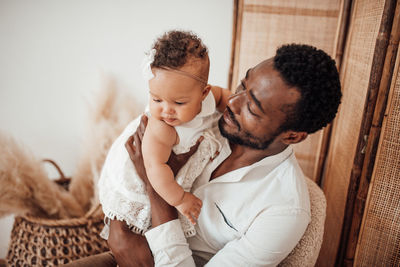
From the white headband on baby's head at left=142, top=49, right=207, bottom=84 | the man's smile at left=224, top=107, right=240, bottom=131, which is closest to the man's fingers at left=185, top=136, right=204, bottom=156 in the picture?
the man's smile at left=224, top=107, right=240, bottom=131

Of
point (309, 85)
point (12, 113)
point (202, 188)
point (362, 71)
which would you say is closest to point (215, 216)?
point (202, 188)

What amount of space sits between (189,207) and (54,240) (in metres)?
0.96

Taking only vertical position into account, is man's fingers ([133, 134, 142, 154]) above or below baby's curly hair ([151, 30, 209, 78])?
below

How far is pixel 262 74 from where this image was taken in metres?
1.04

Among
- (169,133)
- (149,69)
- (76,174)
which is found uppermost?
(149,69)

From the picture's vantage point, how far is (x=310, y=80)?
3.16 ft

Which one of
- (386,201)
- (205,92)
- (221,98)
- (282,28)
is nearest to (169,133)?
(205,92)

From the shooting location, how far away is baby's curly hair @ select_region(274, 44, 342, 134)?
96cm

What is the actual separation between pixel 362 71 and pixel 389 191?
561 mm

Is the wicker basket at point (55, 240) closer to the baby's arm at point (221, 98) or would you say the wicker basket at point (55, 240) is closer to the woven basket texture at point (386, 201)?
the baby's arm at point (221, 98)

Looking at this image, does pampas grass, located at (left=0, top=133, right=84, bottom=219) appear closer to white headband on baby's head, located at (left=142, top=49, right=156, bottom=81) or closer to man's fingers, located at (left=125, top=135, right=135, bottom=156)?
man's fingers, located at (left=125, top=135, right=135, bottom=156)

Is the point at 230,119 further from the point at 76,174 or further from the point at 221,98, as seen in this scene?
the point at 76,174

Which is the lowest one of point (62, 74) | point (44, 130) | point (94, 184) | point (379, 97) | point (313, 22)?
point (94, 184)

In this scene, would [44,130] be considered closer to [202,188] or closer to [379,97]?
[202,188]
